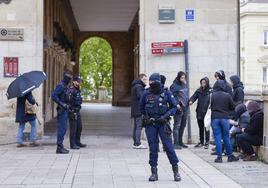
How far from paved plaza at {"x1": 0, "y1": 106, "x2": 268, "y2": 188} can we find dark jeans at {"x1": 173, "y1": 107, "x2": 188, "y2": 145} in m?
0.39

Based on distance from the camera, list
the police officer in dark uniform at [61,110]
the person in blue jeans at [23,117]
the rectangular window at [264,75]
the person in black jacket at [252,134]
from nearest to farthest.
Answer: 1. the person in black jacket at [252,134]
2. the police officer in dark uniform at [61,110]
3. the person in blue jeans at [23,117]
4. the rectangular window at [264,75]

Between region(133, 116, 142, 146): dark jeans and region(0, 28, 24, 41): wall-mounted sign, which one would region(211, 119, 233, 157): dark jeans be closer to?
region(133, 116, 142, 146): dark jeans

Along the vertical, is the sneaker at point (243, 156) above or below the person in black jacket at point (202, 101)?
below

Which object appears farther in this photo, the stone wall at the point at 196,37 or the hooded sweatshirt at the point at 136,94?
the stone wall at the point at 196,37

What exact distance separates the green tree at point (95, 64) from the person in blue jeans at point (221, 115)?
55619 millimetres

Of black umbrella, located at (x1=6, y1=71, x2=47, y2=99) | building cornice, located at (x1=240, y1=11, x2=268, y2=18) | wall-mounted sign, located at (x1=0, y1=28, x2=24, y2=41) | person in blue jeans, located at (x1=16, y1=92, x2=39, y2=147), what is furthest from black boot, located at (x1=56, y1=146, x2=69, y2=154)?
building cornice, located at (x1=240, y1=11, x2=268, y2=18)

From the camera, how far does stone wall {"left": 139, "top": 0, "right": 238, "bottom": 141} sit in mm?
16109

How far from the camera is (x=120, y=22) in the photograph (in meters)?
37.9

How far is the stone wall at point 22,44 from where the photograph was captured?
51.7 ft

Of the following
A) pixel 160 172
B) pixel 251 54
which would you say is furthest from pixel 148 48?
pixel 251 54

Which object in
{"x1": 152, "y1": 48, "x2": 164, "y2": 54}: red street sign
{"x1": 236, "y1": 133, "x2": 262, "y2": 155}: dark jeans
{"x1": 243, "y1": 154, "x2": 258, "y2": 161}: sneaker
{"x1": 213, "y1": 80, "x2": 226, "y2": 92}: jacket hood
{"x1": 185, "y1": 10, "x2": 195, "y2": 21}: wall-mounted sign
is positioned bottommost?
{"x1": 243, "y1": 154, "x2": 258, "y2": 161}: sneaker

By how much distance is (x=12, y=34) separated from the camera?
1573 cm

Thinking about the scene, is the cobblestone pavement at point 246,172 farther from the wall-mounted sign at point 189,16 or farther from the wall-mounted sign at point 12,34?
the wall-mounted sign at point 12,34

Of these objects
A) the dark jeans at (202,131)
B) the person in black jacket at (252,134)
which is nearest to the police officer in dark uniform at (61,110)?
the dark jeans at (202,131)
